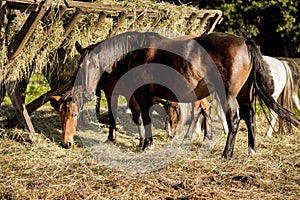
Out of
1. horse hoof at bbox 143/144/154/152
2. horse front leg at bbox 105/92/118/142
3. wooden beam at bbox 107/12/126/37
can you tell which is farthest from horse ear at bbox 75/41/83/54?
horse hoof at bbox 143/144/154/152

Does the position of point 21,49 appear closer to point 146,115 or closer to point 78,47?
point 78,47

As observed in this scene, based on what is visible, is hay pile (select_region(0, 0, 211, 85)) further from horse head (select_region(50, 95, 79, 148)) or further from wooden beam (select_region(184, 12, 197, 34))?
horse head (select_region(50, 95, 79, 148))

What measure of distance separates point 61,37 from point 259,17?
12212 millimetres

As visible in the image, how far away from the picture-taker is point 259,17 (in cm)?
1681

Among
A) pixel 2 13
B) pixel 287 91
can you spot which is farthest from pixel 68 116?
pixel 287 91

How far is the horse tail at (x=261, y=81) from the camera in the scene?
526 cm

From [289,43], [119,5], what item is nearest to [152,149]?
[119,5]

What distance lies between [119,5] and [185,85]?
5.30ft

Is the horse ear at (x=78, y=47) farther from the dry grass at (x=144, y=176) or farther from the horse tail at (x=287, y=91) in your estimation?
the horse tail at (x=287, y=91)

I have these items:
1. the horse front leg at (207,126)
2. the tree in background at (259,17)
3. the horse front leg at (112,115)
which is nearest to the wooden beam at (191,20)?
the horse front leg at (207,126)

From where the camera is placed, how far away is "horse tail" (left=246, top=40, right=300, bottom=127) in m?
5.26

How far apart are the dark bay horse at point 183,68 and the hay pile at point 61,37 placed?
61 centimetres

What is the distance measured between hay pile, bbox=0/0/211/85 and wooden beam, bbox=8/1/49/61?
9cm

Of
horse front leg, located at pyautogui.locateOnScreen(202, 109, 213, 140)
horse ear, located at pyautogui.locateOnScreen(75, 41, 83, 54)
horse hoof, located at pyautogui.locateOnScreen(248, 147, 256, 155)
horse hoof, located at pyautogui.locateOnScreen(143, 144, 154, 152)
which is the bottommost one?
horse hoof, located at pyautogui.locateOnScreen(143, 144, 154, 152)
